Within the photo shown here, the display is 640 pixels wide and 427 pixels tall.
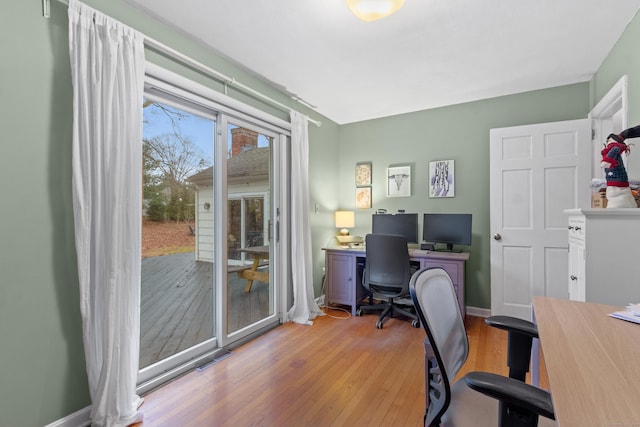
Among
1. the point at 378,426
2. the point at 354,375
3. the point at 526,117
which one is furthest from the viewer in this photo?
the point at 526,117

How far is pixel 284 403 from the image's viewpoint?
1835 mm

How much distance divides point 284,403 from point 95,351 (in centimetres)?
112

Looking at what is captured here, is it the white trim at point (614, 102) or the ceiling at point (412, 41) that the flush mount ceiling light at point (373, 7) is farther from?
the white trim at point (614, 102)

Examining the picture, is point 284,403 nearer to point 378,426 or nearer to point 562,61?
point 378,426

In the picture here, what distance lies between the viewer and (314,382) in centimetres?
207

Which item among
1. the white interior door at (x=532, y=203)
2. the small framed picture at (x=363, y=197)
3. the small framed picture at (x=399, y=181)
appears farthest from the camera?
the small framed picture at (x=363, y=197)

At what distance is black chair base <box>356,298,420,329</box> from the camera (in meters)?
3.05

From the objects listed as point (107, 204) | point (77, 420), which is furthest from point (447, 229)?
point (77, 420)

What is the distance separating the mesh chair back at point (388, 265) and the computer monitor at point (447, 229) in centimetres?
64

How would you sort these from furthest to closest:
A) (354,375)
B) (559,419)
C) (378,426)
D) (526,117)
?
(526,117) < (354,375) < (378,426) < (559,419)

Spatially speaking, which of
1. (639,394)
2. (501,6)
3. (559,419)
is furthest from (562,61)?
(559,419)

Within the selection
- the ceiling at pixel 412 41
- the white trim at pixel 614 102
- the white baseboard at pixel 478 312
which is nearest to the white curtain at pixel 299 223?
the ceiling at pixel 412 41

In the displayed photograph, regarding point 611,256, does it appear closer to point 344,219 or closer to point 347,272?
point 347,272

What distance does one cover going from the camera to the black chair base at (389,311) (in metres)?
3.05
